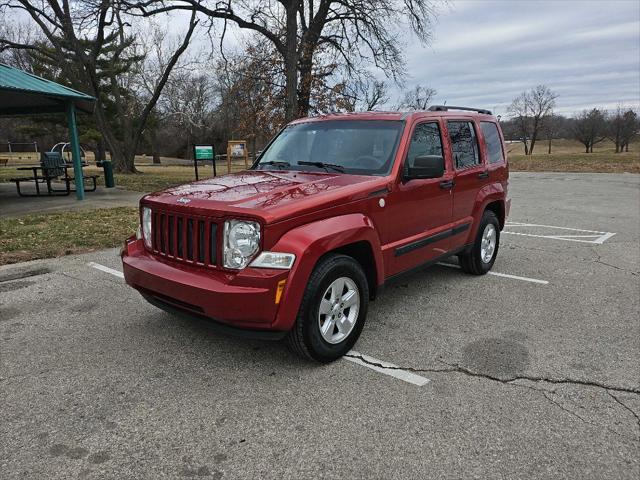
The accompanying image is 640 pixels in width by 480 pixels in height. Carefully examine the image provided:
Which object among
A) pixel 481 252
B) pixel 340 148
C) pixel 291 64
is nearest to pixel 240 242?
pixel 340 148

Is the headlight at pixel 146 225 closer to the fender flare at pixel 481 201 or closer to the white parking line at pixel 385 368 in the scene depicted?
the white parking line at pixel 385 368

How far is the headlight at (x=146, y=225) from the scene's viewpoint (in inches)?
→ 150

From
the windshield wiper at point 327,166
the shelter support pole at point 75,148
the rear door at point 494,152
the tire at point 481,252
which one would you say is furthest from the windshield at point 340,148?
the shelter support pole at point 75,148

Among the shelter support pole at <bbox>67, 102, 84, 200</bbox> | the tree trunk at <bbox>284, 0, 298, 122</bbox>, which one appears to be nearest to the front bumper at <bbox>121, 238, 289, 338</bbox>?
the shelter support pole at <bbox>67, 102, 84, 200</bbox>

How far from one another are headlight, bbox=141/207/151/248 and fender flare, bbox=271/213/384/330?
130cm

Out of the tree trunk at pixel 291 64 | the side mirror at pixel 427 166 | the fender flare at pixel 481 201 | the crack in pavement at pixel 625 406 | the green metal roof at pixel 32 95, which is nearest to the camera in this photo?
the crack in pavement at pixel 625 406

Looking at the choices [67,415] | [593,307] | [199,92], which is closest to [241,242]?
[67,415]

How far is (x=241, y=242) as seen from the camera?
3.11 metres

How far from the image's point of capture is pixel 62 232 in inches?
321

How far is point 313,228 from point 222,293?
0.75 m

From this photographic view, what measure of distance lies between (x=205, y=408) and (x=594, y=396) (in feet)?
8.17

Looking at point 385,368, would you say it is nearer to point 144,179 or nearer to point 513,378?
point 513,378

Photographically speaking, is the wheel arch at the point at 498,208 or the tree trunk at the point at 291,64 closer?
the wheel arch at the point at 498,208

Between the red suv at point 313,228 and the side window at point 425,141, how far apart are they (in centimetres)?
2
